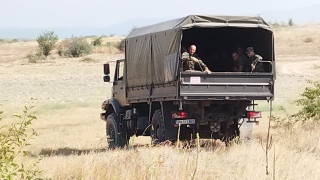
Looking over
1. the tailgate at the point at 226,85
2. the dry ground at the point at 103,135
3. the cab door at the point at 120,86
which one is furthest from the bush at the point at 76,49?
the tailgate at the point at 226,85

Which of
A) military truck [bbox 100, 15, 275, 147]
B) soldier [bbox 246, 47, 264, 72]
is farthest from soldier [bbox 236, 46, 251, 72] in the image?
military truck [bbox 100, 15, 275, 147]

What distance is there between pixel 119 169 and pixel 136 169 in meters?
0.40

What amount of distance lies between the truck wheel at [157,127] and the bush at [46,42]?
6522cm

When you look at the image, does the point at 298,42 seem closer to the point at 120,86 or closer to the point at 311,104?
the point at 311,104

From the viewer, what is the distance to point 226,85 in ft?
56.0

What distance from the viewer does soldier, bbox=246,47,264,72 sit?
18109 millimetres

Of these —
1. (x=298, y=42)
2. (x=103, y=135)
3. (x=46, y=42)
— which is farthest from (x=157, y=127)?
(x=46, y=42)

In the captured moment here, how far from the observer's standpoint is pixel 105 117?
2238cm

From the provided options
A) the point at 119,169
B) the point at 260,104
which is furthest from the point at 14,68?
the point at 119,169

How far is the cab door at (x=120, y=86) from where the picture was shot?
2083 cm

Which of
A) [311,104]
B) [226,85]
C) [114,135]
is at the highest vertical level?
[226,85]

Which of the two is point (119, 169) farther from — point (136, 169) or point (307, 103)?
point (307, 103)

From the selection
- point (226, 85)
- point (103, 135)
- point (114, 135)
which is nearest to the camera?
point (226, 85)

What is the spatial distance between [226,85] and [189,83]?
2.84ft
